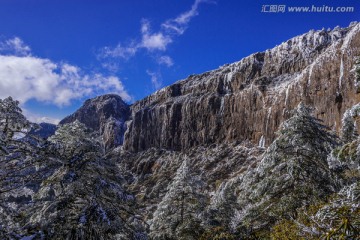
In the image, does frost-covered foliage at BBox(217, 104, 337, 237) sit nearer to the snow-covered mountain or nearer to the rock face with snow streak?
the snow-covered mountain

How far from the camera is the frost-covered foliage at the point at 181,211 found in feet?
62.6

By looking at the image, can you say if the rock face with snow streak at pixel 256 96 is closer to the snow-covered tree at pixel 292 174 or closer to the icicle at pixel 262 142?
the icicle at pixel 262 142

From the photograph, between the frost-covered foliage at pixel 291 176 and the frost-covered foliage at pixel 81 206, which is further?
the frost-covered foliage at pixel 291 176

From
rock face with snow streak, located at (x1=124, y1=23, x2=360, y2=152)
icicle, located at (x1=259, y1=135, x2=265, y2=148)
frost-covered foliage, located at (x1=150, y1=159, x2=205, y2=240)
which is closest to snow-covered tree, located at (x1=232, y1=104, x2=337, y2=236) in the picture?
frost-covered foliage, located at (x1=150, y1=159, x2=205, y2=240)

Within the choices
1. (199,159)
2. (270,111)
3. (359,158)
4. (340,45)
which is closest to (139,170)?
(199,159)

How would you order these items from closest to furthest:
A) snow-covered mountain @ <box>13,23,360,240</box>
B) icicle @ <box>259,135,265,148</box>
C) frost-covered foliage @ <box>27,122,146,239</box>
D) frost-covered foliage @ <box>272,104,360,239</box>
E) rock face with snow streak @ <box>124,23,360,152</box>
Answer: frost-covered foliage @ <box>272,104,360,239</box> < frost-covered foliage @ <box>27,122,146,239</box> < snow-covered mountain @ <box>13,23,360,240</box> < rock face with snow streak @ <box>124,23,360,152</box> < icicle @ <box>259,135,265,148</box>

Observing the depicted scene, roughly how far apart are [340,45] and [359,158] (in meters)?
90.0

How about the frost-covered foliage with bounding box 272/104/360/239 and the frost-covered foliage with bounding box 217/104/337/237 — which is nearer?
the frost-covered foliage with bounding box 272/104/360/239

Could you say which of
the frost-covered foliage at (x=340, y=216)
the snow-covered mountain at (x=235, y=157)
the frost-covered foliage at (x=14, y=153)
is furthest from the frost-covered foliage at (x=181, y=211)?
the frost-covered foliage at (x=14, y=153)

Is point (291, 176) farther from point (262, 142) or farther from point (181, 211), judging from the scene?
point (262, 142)

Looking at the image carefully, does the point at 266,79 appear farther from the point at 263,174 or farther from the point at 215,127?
the point at 263,174

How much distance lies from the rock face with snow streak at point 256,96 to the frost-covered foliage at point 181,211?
6235 cm

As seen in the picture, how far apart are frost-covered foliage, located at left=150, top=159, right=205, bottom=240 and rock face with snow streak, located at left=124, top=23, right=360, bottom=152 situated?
62.4m

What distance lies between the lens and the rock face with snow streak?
81.2 m
